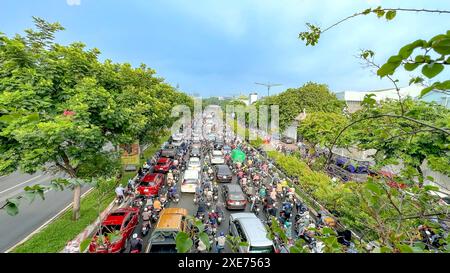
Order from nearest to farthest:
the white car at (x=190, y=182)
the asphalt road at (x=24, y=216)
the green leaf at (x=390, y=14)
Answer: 1. the green leaf at (x=390, y=14)
2. the asphalt road at (x=24, y=216)
3. the white car at (x=190, y=182)

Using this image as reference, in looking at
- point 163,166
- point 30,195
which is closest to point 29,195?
point 30,195

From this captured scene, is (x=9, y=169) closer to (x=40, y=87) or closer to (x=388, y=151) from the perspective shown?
(x=40, y=87)

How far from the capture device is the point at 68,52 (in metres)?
8.61

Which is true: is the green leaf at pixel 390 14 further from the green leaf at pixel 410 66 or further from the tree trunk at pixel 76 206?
the tree trunk at pixel 76 206

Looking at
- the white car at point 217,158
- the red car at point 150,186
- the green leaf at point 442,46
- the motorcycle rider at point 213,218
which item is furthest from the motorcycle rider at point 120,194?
the green leaf at point 442,46

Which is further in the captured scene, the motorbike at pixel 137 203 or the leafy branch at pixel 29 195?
the motorbike at pixel 137 203

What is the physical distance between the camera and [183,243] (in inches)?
52.4

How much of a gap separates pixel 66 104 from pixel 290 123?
2521 cm

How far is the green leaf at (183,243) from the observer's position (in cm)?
129

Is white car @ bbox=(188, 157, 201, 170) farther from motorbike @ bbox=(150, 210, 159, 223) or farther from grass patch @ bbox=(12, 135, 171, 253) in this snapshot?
grass patch @ bbox=(12, 135, 171, 253)

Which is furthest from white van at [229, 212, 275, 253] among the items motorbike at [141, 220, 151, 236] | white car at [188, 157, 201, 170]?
white car at [188, 157, 201, 170]

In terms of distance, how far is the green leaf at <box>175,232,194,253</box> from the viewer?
129 cm
